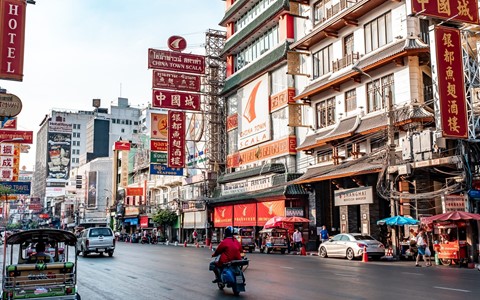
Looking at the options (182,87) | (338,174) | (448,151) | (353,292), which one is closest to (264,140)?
(182,87)

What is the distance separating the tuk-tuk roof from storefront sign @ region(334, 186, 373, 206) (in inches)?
871

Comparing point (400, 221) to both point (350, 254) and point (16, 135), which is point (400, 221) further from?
point (16, 135)

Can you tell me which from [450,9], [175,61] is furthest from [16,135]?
[450,9]

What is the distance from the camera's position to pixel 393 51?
96.5 ft

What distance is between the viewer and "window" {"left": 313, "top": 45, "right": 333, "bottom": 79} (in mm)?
37062

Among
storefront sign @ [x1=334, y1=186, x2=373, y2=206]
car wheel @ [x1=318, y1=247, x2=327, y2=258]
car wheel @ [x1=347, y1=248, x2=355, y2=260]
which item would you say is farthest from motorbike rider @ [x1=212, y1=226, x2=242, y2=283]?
storefront sign @ [x1=334, y1=186, x2=373, y2=206]

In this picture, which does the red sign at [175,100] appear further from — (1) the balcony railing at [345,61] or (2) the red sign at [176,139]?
(1) the balcony railing at [345,61]

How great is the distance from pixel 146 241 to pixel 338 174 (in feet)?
121

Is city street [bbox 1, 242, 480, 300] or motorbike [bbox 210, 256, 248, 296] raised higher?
motorbike [bbox 210, 256, 248, 296]

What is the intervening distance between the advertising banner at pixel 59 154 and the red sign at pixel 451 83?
13135 centimetres

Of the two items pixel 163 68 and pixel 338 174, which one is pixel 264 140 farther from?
pixel 338 174

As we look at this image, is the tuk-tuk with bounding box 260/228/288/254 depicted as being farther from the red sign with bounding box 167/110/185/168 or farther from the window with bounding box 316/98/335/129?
the red sign with bounding box 167/110/185/168

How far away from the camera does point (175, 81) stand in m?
45.2

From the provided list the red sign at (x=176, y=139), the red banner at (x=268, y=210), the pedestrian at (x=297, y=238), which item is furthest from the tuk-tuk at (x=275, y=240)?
the red sign at (x=176, y=139)
